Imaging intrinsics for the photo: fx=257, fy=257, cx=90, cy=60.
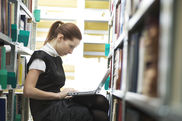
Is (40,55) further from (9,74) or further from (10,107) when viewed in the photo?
(10,107)

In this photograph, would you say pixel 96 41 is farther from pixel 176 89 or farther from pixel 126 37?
pixel 176 89

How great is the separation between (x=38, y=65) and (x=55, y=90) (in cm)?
28

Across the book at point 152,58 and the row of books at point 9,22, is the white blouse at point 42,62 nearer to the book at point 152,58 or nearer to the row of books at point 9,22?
the row of books at point 9,22

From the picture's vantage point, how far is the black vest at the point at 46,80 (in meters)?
1.82

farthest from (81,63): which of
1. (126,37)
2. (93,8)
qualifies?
(126,37)

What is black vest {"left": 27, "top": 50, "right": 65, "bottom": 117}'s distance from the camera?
1822mm

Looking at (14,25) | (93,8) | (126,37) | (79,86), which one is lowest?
(79,86)

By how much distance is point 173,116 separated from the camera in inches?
21.1

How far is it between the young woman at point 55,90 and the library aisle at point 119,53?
0.16 meters

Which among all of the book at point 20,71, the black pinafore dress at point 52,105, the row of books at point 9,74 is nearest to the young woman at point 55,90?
the black pinafore dress at point 52,105

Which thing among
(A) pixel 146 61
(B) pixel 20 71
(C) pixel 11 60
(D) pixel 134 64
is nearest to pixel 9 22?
(C) pixel 11 60

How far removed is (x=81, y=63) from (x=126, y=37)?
2.45m

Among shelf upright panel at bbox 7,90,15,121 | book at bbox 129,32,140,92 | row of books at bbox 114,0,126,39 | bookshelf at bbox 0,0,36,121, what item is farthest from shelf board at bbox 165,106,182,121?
shelf upright panel at bbox 7,90,15,121

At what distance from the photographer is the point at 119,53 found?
1.71 metres
